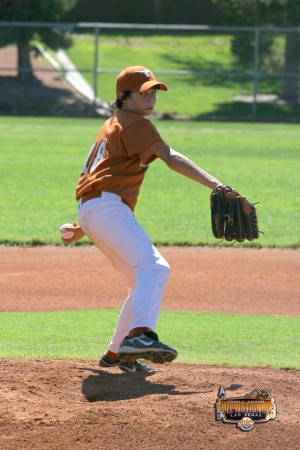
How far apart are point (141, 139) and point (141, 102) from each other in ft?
1.28

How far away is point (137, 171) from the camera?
6.47 m

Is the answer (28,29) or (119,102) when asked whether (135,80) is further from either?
(28,29)

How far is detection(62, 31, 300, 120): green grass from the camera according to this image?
29.8 meters

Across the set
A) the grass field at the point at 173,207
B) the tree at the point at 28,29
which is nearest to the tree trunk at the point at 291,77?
the grass field at the point at 173,207

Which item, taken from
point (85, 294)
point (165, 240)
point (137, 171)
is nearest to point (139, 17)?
point (165, 240)

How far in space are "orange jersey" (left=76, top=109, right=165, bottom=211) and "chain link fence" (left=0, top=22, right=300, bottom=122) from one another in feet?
69.4

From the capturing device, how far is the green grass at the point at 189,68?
2981cm

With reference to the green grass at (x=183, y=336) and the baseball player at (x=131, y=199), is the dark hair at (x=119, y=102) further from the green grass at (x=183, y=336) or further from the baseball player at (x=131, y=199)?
the green grass at (x=183, y=336)

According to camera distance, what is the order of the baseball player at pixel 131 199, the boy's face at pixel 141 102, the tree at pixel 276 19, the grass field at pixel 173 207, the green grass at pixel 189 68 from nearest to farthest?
1. the baseball player at pixel 131 199
2. the boy's face at pixel 141 102
3. the grass field at pixel 173 207
4. the green grass at pixel 189 68
5. the tree at pixel 276 19

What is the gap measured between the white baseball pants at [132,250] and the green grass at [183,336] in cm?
112

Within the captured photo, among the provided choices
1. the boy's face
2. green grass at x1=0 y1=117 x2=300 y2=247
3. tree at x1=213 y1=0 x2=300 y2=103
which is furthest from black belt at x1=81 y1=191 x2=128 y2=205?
tree at x1=213 y1=0 x2=300 y2=103

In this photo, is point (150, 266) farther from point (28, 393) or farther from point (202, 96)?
point (202, 96)

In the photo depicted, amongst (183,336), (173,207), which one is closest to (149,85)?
(183,336)

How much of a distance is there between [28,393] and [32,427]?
63 cm
